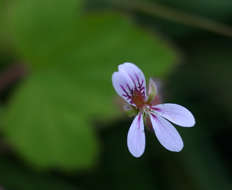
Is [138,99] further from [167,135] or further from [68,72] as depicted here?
[68,72]

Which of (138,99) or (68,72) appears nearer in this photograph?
(138,99)

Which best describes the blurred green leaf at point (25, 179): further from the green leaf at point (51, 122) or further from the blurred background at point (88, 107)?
the green leaf at point (51, 122)

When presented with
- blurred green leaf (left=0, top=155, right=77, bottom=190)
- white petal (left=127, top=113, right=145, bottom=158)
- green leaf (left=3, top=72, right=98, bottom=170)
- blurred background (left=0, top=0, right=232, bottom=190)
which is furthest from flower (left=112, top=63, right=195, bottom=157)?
blurred green leaf (left=0, top=155, right=77, bottom=190)

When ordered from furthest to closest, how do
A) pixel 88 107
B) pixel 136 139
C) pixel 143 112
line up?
pixel 88 107 → pixel 143 112 → pixel 136 139

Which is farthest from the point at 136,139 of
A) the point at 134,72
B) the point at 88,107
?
the point at 88,107

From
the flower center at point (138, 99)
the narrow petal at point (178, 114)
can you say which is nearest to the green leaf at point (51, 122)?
the flower center at point (138, 99)
